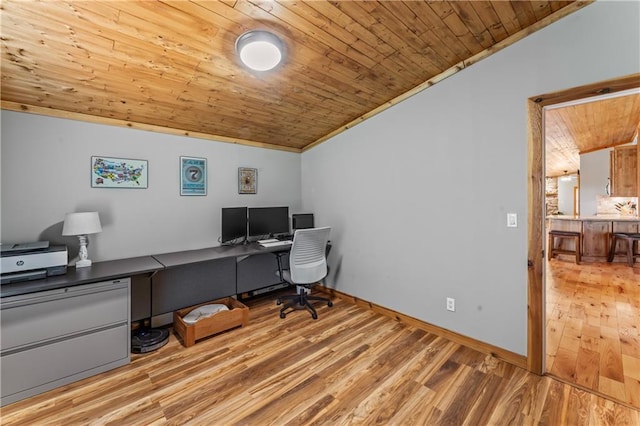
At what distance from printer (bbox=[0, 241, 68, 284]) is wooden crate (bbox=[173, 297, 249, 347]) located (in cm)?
106

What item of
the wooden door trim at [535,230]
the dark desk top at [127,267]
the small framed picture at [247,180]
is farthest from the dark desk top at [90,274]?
the wooden door trim at [535,230]

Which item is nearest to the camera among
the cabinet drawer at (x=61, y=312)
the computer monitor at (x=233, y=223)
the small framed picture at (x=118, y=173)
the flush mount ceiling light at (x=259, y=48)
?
the cabinet drawer at (x=61, y=312)

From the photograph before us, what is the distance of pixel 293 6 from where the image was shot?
1742 millimetres

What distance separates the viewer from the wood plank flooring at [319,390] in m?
1.67

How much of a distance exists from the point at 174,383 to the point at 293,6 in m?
2.76

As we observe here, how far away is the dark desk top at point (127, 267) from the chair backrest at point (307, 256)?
30cm

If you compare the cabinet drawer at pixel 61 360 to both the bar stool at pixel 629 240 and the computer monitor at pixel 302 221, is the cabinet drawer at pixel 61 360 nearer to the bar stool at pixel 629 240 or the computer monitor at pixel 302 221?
the computer monitor at pixel 302 221

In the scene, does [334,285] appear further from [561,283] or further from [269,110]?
[561,283]

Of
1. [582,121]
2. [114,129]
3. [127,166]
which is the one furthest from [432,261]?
[582,121]

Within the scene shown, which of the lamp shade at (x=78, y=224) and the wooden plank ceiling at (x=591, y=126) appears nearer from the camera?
the lamp shade at (x=78, y=224)

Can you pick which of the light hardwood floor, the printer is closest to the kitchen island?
the light hardwood floor

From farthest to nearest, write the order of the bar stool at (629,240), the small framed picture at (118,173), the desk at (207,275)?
the bar stool at (629,240) < the desk at (207,275) < the small framed picture at (118,173)

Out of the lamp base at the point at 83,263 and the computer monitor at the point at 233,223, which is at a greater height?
the computer monitor at the point at 233,223

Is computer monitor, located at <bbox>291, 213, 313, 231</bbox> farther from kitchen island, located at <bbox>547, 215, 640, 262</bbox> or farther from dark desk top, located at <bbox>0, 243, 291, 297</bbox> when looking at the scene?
kitchen island, located at <bbox>547, 215, 640, 262</bbox>
